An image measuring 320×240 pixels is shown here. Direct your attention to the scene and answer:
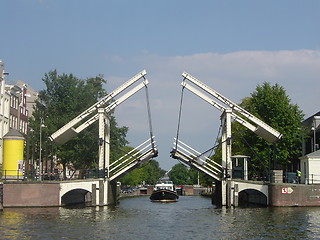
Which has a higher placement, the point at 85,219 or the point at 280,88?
the point at 280,88

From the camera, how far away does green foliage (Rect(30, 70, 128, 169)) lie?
68438 millimetres

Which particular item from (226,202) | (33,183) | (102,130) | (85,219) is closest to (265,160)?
(226,202)

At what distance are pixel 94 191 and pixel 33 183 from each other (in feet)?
16.2

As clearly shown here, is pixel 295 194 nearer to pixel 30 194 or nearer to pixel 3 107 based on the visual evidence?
pixel 30 194

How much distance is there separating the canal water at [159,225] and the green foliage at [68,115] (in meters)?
25.2

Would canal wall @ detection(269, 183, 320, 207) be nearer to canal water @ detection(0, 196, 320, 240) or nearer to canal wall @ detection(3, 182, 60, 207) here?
canal water @ detection(0, 196, 320, 240)

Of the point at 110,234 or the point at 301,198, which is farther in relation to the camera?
the point at 301,198

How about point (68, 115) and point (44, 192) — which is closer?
point (44, 192)

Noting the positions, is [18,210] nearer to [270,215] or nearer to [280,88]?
[270,215]

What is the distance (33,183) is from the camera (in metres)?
47.9

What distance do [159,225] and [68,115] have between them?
Answer: 36982mm

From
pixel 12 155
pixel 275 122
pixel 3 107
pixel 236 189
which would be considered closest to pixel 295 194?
pixel 236 189

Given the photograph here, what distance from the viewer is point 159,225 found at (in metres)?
34.8

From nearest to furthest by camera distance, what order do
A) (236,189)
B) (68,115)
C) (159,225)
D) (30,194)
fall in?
(159,225) < (30,194) < (236,189) < (68,115)
